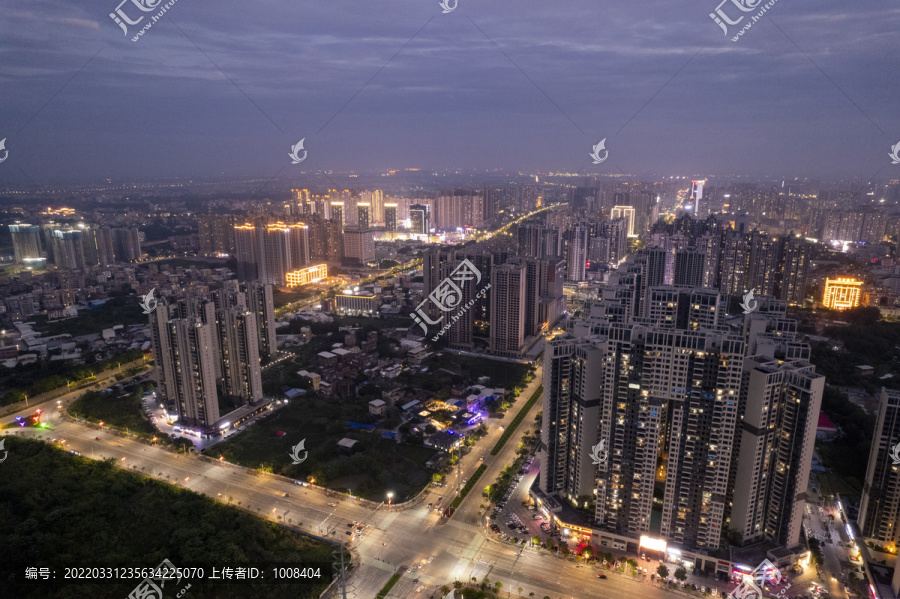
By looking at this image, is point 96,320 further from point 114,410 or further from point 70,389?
point 114,410

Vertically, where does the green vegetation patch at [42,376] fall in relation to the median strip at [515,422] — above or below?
above

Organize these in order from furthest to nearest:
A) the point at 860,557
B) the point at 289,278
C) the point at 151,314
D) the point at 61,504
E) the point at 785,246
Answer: the point at 289,278, the point at 785,246, the point at 151,314, the point at 61,504, the point at 860,557

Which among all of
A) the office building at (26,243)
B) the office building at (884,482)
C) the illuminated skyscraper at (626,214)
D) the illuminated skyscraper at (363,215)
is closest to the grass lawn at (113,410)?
the office building at (884,482)

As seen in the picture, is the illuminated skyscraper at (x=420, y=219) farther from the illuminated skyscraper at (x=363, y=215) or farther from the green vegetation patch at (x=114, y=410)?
the green vegetation patch at (x=114, y=410)

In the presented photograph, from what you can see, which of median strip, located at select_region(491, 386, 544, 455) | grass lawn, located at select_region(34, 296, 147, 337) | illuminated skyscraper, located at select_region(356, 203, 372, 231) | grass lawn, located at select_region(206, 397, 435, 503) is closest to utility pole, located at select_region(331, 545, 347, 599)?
grass lawn, located at select_region(206, 397, 435, 503)

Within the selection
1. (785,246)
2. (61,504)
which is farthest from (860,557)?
(785,246)

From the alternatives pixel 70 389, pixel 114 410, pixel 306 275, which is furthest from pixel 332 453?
pixel 306 275

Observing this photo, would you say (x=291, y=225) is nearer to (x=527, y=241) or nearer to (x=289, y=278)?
(x=289, y=278)

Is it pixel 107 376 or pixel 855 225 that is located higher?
pixel 855 225
